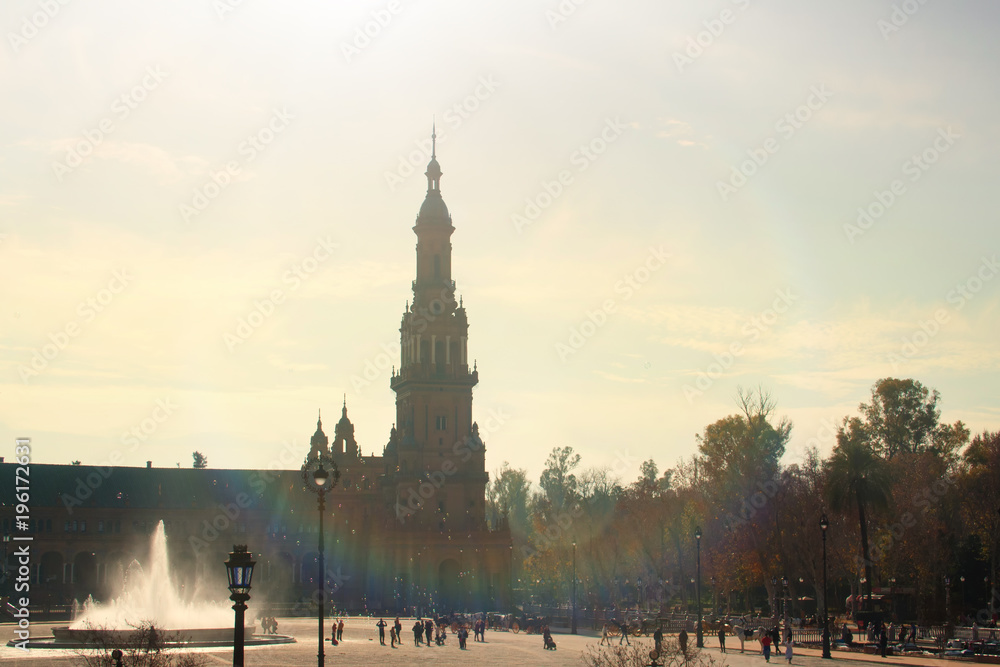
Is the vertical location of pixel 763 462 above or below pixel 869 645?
above

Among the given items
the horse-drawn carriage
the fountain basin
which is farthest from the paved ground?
the horse-drawn carriage

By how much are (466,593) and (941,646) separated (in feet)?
217

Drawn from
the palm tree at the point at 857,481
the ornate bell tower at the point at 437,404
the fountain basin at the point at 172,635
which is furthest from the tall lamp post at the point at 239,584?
the ornate bell tower at the point at 437,404

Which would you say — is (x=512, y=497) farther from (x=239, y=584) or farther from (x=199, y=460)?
(x=239, y=584)

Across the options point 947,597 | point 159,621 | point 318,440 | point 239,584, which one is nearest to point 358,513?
point 318,440

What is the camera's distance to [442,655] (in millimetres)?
55469

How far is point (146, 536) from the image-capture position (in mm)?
125000

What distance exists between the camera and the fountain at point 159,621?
57281mm

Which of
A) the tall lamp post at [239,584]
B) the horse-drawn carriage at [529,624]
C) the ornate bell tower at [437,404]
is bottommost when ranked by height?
the horse-drawn carriage at [529,624]

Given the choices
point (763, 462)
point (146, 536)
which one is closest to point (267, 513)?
point (146, 536)

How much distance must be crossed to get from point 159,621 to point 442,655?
21.2 meters

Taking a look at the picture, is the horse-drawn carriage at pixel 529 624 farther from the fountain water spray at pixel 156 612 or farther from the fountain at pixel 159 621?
the fountain water spray at pixel 156 612

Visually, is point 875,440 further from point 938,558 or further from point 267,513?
point 267,513

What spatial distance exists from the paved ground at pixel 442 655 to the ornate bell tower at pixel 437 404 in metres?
49.7
